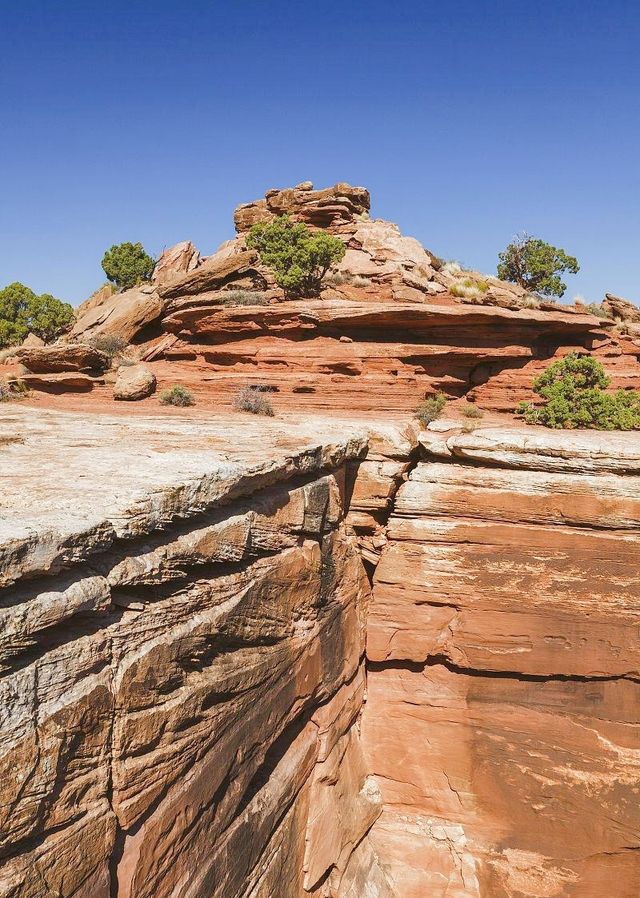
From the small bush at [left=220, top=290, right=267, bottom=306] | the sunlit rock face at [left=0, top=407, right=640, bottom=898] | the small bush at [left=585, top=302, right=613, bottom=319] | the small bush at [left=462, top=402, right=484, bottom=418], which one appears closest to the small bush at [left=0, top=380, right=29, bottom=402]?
the sunlit rock face at [left=0, top=407, right=640, bottom=898]

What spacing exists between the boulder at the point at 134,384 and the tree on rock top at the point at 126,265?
16.0 m

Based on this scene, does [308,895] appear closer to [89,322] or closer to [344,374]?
[344,374]

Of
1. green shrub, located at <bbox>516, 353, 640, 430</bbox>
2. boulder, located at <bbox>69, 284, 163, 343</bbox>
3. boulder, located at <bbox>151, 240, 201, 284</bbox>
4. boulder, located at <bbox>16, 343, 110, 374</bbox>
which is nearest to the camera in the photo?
green shrub, located at <bbox>516, 353, 640, 430</bbox>

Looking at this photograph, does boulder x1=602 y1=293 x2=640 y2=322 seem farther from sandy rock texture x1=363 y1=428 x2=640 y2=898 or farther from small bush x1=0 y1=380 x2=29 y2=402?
Answer: small bush x1=0 y1=380 x2=29 y2=402

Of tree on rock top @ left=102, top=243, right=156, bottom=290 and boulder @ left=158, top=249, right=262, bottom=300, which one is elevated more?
tree on rock top @ left=102, top=243, right=156, bottom=290

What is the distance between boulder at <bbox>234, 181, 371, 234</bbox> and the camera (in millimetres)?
25969

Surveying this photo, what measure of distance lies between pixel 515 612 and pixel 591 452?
2912 mm

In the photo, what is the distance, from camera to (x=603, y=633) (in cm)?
893

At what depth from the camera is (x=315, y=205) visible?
26109 mm

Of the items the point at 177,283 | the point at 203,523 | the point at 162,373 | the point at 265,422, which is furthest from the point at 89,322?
the point at 203,523

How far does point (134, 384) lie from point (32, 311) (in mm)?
12527

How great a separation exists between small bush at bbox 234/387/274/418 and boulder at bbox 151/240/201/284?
17706 millimetres

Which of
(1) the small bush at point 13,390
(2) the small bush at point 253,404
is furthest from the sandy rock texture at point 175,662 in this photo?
(1) the small bush at point 13,390

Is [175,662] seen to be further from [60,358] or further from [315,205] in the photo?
[315,205]
